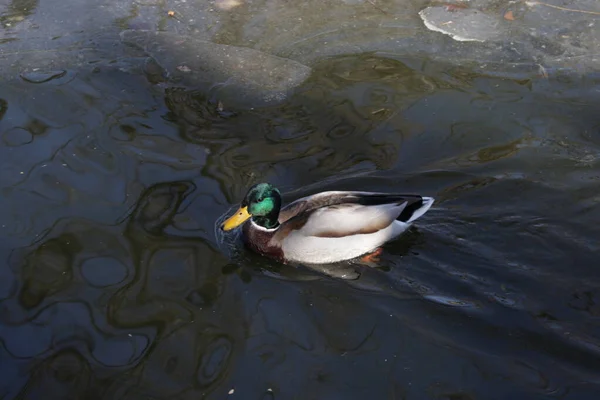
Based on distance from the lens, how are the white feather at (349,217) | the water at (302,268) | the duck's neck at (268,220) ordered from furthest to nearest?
the duck's neck at (268,220) → the white feather at (349,217) → the water at (302,268)

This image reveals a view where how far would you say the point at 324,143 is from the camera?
554 centimetres

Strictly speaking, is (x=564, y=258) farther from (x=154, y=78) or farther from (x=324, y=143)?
(x=154, y=78)

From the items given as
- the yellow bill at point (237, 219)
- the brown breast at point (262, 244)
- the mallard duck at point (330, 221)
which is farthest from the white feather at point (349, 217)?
the yellow bill at point (237, 219)

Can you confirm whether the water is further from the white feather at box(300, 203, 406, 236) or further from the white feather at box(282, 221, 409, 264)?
the white feather at box(300, 203, 406, 236)

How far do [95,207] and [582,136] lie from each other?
378 centimetres

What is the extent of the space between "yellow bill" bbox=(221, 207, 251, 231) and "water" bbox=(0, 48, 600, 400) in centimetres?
14

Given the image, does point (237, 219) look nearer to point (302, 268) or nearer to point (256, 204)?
point (256, 204)

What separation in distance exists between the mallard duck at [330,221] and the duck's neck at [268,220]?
0.03ft

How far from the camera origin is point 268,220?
4.78 m

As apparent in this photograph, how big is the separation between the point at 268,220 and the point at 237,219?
0.78 ft

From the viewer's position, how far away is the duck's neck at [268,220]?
4754 millimetres

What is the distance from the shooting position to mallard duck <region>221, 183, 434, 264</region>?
4641mm

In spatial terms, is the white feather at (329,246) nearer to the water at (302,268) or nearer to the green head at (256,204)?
the water at (302,268)

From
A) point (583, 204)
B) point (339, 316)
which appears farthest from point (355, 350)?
point (583, 204)
